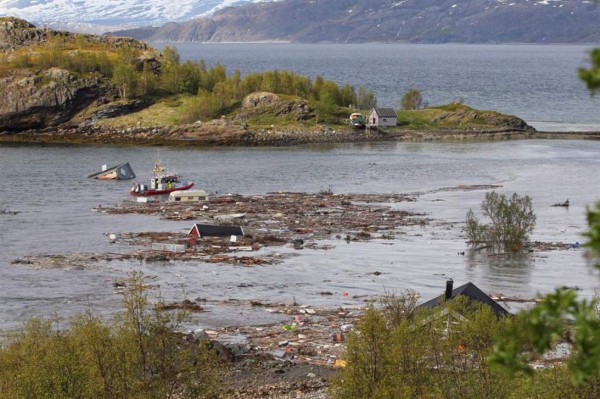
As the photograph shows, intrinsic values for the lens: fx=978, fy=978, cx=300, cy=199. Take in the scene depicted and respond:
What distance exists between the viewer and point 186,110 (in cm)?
11062

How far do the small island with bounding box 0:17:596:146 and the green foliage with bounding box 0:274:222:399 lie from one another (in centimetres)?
8046

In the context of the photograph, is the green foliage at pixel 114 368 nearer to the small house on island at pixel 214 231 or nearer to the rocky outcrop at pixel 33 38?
the small house on island at pixel 214 231

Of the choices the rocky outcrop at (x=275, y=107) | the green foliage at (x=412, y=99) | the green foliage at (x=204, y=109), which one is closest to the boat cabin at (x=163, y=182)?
the green foliage at (x=204, y=109)

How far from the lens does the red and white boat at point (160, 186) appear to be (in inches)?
2670

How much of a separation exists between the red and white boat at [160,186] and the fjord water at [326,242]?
4.00 feet

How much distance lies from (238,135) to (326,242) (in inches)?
2179

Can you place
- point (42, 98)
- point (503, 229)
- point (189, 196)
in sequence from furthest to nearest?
point (42, 98) → point (189, 196) → point (503, 229)

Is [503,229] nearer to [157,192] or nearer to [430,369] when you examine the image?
[430,369]

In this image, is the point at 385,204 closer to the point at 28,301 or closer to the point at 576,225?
the point at 576,225

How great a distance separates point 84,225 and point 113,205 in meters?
8.35

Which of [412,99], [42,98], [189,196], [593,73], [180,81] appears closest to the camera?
[593,73]

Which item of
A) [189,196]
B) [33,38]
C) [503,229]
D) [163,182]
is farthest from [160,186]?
[33,38]

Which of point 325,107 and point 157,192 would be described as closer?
point 157,192

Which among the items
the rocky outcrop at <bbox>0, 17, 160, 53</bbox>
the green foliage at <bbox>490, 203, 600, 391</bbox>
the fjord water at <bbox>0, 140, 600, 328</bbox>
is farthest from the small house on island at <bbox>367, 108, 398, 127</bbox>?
the green foliage at <bbox>490, 203, 600, 391</bbox>
